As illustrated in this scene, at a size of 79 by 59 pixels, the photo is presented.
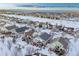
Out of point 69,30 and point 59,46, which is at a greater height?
point 69,30

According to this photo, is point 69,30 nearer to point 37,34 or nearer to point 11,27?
point 37,34

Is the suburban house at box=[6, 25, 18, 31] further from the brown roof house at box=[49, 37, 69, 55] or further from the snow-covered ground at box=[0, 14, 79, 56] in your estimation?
the brown roof house at box=[49, 37, 69, 55]

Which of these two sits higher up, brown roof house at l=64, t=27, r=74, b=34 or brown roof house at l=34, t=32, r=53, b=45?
brown roof house at l=64, t=27, r=74, b=34

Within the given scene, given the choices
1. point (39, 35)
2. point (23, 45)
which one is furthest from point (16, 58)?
point (39, 35)

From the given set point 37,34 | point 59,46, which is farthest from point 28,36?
point 59,46

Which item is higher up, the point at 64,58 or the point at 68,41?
the point at 68,41

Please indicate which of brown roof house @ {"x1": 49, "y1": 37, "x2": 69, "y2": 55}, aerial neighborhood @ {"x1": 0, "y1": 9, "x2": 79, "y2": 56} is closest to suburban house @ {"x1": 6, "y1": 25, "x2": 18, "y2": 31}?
aerial neighborhood @ {"x1": 0, "y1": 9, "x2": 79, "y2": 56}

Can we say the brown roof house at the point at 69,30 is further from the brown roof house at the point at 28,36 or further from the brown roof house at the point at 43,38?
the brown roof house at the point at 28,36

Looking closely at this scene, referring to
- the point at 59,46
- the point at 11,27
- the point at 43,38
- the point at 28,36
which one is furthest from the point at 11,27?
the point at 59,46

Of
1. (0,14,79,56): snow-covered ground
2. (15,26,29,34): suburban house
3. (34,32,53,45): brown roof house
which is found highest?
(15,26,29,34): suburban house

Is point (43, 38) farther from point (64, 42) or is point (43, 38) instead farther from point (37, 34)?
point (64, 42)

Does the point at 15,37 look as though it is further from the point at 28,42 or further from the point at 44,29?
the point at 44,29
